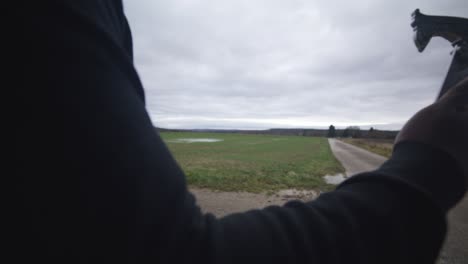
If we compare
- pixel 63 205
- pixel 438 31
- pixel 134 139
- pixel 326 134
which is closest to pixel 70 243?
pixel 63 205

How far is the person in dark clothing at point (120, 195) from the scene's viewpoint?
1.23ft

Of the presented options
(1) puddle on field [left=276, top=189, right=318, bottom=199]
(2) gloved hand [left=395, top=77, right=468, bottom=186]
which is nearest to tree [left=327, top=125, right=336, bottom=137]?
(1) puddle on field [left=276, top=189, right=318, bottom=199]

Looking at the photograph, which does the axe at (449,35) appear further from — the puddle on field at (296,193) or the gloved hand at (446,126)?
the puddle on field at (296,193)

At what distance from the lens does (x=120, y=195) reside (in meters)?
0.40

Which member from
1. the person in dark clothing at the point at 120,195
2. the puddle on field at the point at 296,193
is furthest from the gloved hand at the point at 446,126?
the puddle on field at the point at 296,193

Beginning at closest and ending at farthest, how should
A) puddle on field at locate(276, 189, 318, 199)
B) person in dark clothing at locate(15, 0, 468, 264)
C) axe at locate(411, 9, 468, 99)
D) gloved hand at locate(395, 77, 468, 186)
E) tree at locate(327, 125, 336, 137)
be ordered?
person in dark clothing at locate(15, 0, 468, 264) < gloved hand at locate(395, 77, 468, 186) < axe at locate(411, 9, 468, 99) < puddle on field at locate(276, 189, 318, 199) < tree at locate(327, 125, 336, 137)

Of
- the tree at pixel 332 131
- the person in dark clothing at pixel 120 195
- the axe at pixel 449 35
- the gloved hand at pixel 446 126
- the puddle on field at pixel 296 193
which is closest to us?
the person in dark clothing at pixel 120 195

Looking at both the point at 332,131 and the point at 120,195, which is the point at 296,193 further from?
the point at 332,131

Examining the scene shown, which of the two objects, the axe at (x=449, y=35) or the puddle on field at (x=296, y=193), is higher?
the axe at (x=449, y=35)

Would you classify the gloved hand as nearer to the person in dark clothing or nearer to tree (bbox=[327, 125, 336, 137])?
the person in dark clothing

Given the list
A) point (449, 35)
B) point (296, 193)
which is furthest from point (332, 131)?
point (449, 35)

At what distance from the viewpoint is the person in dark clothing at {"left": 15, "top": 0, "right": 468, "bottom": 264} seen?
0.37 m

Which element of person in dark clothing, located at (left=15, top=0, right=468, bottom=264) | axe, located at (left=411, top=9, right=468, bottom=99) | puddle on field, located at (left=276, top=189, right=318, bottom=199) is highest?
axe, located at (left=411, top=9, right=468, bottom=99)

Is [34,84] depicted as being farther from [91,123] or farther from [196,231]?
[196,231]
